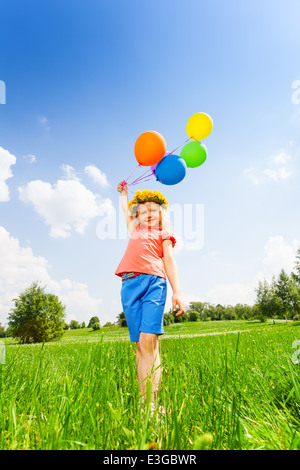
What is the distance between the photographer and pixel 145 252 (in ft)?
8.69

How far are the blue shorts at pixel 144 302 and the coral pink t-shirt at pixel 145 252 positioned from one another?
8 cm

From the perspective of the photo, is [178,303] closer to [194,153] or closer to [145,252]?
[145,252]

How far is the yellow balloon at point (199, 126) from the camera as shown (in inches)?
155

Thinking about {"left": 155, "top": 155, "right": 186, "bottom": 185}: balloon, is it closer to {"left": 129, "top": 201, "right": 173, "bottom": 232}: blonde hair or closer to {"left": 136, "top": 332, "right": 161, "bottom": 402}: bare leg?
{"left": 129, "top": 201, "right": 173, "bottom": 232}: blonde hair

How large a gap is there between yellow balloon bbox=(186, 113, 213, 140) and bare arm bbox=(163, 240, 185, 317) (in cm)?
205

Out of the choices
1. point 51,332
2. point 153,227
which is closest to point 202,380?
point 153,227

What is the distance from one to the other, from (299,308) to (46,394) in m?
50.3

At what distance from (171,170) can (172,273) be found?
1406mm

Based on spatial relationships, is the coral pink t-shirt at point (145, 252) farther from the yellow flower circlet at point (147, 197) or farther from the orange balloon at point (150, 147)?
the orange balloon at point (150, 147)

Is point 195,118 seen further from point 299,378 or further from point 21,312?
point 21,312

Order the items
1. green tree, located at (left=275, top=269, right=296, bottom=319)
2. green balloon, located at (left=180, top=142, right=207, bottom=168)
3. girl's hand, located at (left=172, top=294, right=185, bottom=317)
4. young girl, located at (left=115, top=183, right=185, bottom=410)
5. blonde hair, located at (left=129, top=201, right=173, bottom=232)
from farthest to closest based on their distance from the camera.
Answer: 1. green tree, located at (left=275, top=269, right=296, bottom=319)
2. green balloon, located at (left=180, top=142, right=207, bottom=168)
3. blonde hair, located at (left=129, top=201, right=173, bottom=232)
4. girl's hand, located at (left=172, top=294, right=185, bottom=317)
5. young girl, located at (left=115, top=183, right=185, bottom=410)

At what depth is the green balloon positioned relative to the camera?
3916mm

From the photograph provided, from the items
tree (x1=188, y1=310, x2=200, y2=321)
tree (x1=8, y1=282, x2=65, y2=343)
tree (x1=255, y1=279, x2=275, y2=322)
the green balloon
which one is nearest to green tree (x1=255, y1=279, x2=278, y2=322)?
tree (x1=255, y1=279, x2=275, y2=322)

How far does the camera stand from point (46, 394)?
194 cm
